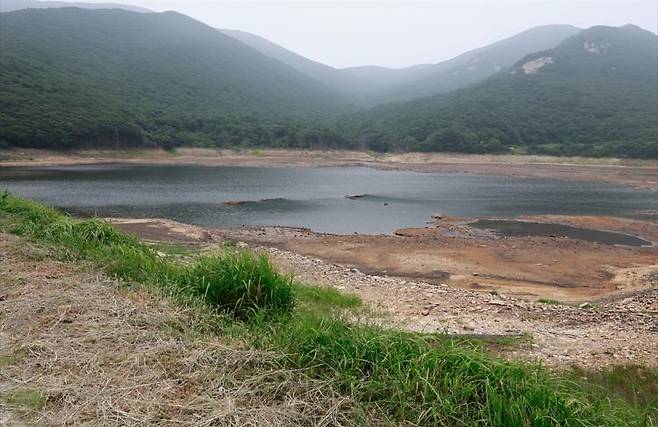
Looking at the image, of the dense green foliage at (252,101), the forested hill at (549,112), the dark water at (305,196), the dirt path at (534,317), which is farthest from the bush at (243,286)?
the forested hill at (549,112)

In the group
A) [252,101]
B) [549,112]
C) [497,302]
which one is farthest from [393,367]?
[252,101]

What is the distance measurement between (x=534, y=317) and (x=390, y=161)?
63571 mm

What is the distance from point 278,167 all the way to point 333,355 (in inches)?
2252

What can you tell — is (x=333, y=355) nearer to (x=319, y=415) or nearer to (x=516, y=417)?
(x=319, y=415)

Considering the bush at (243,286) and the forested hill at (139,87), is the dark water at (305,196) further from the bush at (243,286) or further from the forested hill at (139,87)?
the bush at (243,286)

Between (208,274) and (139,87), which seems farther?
(139,87)

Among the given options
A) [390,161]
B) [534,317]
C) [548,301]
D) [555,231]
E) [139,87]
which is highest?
[139,87]

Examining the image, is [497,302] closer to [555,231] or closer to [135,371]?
[135,371]

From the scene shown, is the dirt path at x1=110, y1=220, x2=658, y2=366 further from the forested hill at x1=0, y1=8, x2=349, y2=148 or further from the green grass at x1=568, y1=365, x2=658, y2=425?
the forested hill at x1=0, y1=8, x2=349, y2=148

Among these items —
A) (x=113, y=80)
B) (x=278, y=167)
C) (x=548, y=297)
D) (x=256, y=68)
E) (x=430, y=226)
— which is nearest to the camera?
(x=548, y=297)

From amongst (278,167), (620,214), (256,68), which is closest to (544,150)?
(278,167)

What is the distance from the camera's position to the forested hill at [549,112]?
→ 71.0 meters

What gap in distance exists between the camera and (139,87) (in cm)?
9194

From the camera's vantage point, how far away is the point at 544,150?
2741 inches
